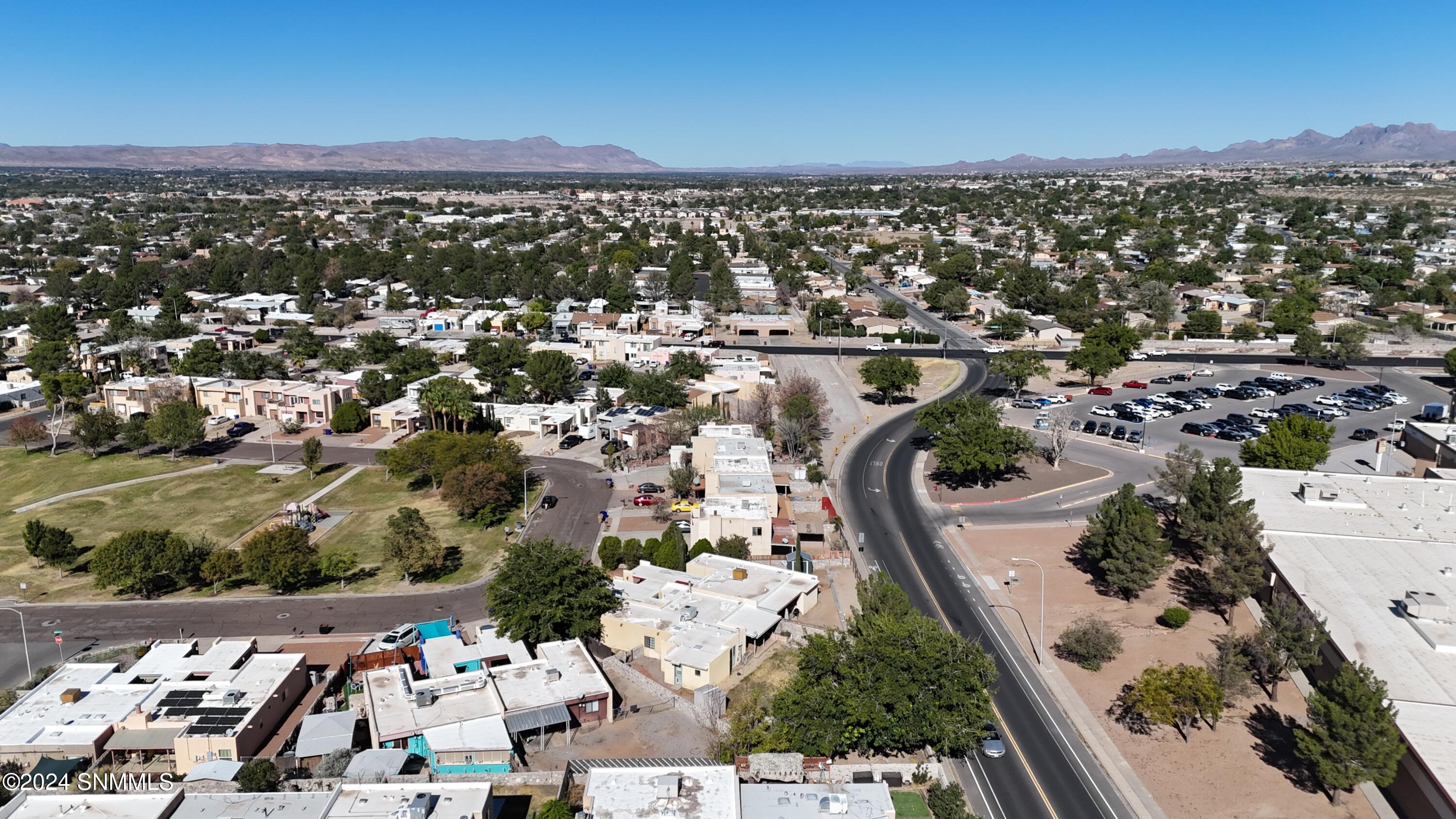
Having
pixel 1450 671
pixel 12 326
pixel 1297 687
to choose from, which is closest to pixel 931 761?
pixel 1297 687

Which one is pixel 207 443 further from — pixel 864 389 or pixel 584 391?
pixel 864 389

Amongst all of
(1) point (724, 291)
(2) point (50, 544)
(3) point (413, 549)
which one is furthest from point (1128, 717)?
(1) point (724, 291)

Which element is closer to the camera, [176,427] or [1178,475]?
[1178,475]

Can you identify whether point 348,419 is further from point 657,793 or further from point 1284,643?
point 1284,643

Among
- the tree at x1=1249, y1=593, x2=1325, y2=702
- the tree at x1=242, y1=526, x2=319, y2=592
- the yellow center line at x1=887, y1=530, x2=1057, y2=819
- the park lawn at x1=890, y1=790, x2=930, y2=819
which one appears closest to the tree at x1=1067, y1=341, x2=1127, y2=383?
the yellow center line at x1=887, y1=530, x2=1057, y2=819

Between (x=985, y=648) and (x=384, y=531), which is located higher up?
(x=985, y=648)

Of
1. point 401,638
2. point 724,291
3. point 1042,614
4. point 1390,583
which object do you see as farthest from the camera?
point 724,291
